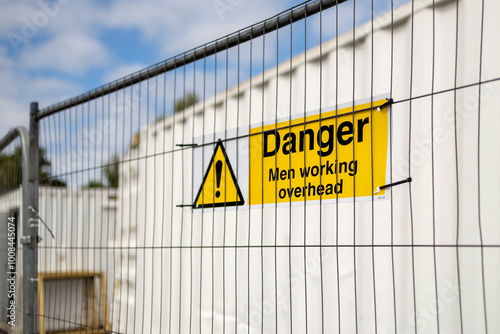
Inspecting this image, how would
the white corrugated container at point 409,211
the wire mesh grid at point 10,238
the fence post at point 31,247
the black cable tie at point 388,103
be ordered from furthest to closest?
the wire mesh grid at point 10,238
the fence post at point 31,247
the white corrugated container at point 409,211
the black cable tie at point 388,103

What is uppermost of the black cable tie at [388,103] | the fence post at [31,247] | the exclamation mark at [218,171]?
the black cable tie at [388,103]

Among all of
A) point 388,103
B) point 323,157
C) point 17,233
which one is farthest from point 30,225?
point 388,103

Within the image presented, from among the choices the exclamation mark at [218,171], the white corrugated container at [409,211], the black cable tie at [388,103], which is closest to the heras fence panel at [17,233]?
the white corrugated container at [409,211]

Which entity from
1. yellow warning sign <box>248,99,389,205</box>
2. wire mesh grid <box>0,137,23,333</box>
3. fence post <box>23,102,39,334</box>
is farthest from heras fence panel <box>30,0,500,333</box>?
wire mesh grid <box>0,137,23,333</box>

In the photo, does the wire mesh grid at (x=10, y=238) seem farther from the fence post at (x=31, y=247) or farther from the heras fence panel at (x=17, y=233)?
the fence post at (x=31, y=247)

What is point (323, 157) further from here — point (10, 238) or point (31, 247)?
point (10, 238)

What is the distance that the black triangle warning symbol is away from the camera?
3096 millimetres

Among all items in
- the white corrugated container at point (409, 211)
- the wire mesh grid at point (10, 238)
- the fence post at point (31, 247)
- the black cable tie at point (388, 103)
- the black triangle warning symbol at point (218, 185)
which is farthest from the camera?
the wire mesh grid at point (10, 238)

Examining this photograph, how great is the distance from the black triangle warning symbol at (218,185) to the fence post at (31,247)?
1.70m

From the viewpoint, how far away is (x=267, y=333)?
3865 mm

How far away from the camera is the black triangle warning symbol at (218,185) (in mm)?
3096

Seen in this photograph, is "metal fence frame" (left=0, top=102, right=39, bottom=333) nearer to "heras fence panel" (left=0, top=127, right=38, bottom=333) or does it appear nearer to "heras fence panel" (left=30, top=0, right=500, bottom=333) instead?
"heras fence panel" (left=0, top=127, right=38, bottom=333)

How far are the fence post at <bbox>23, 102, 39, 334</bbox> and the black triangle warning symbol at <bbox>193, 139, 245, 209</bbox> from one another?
5.57 ft

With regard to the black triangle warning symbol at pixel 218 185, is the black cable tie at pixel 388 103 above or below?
above
